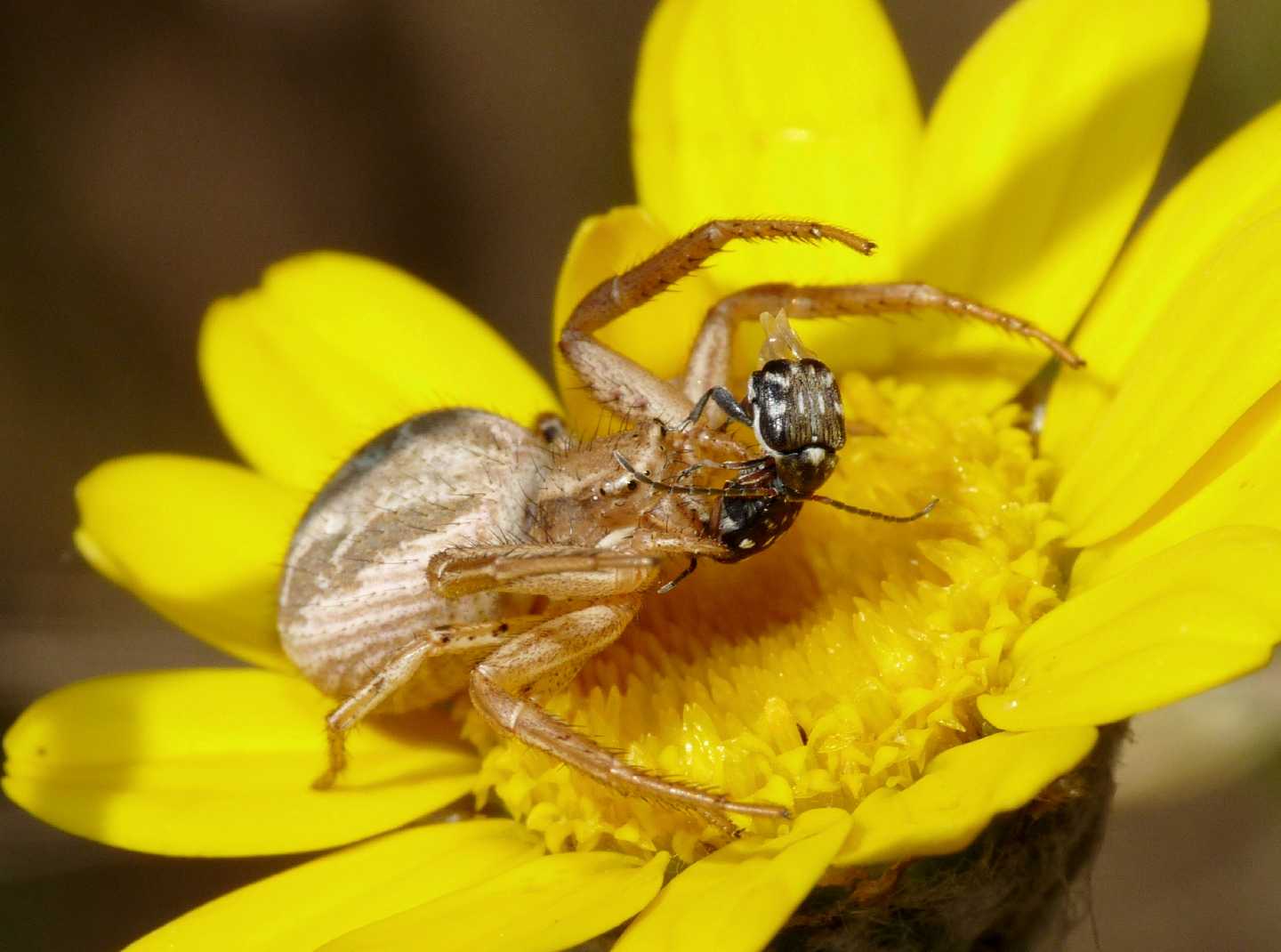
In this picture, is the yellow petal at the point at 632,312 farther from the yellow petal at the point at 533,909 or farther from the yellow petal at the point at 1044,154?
the yellow petal at the point at 533,909

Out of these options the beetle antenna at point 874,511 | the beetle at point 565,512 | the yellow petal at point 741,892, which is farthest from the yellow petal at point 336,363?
the yellow petal at point 741,892

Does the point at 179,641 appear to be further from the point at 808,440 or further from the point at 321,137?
the point at 808,440

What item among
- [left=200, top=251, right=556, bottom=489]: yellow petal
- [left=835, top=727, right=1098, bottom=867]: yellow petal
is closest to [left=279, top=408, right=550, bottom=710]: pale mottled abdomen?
[left=200, top=251, right=556, bottom=489]: yellow petal

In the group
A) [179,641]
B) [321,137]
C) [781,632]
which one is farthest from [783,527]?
[321,137]

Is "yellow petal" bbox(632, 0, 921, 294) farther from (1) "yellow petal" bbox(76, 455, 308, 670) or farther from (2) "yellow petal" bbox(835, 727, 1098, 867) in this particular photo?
(2) "yellow petal" bbox(835, 727, 1098, 867)

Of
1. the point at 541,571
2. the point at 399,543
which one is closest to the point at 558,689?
the point at 541,571
